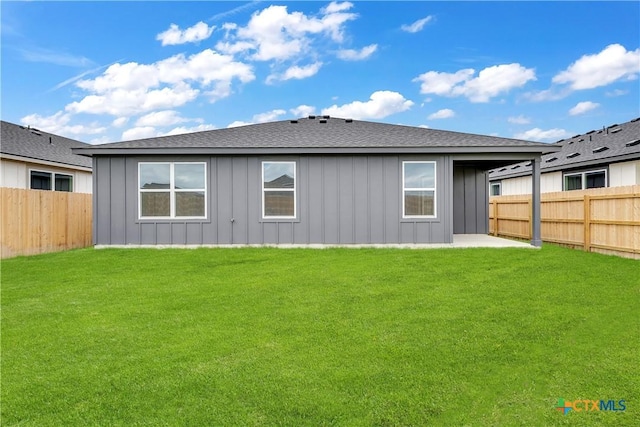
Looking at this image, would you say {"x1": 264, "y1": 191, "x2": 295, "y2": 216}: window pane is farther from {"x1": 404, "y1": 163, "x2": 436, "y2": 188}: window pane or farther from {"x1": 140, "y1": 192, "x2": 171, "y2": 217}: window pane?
{"x1": 404, "y1": 163, "x2": 436, "y2": 188}: window pane

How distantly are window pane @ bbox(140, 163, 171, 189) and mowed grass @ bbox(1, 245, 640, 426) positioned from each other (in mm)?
3969

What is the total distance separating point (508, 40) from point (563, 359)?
55.4 feet

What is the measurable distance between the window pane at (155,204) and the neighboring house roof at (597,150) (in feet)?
37.4

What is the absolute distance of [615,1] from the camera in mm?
15242

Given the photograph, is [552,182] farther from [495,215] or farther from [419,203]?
[419,203]

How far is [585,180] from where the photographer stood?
14820mm

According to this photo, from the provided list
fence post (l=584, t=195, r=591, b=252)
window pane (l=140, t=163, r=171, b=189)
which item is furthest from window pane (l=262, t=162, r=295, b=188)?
fence post (l=584, t=195, r=591, b=252)

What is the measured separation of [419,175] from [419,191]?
410 millimetres

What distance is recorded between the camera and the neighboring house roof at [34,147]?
1260cm

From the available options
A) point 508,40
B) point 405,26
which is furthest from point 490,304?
point 508,40

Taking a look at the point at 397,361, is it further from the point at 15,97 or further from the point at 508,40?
the point at 15,97

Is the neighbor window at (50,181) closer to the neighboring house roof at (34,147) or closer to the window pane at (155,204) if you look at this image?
the neighboring house roof at (34,147)

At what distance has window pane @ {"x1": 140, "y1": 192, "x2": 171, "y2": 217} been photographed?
Answer: 10500 millimetres

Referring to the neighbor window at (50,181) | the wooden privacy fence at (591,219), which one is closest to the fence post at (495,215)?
the wooden privacy fence at (591,219)
